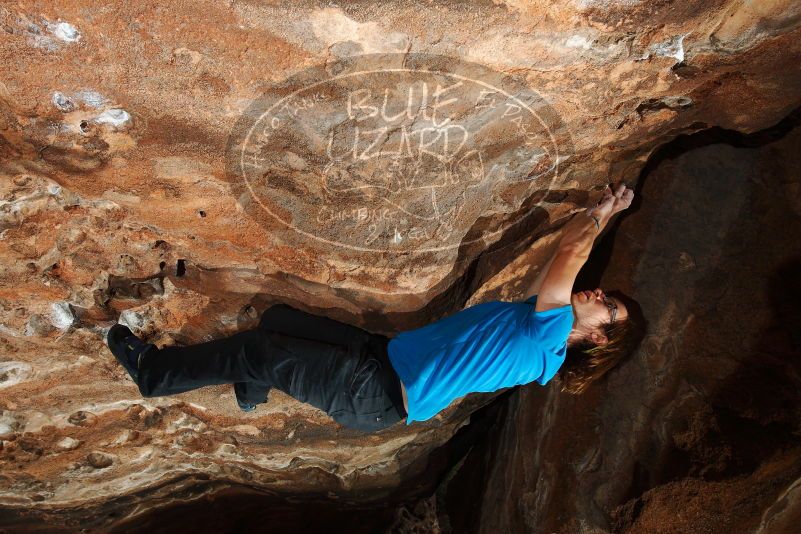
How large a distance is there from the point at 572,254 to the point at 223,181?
1119 mm

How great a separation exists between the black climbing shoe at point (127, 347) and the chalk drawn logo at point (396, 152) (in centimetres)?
71

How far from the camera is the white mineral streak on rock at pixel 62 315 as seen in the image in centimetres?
200

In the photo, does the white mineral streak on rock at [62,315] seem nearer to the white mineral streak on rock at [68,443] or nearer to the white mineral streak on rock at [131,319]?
the white mineral streak on rock at [131,319]

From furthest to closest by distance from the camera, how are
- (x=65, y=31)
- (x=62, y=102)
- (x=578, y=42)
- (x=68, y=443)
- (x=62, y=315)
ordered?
1. (x=68, y=443)
2. (x=62, y=315)
3. (x=578, y=42)
4. (x=62, y=102)
5. (x=65, y=31)

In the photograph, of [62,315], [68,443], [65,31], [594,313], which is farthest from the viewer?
[68,443]

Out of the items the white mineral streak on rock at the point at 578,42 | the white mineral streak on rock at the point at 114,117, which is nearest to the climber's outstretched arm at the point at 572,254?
the white mineral streak on rock at the point at 578,42

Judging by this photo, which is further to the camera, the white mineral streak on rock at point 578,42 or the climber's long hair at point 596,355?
the climber's long hair at point 596,355

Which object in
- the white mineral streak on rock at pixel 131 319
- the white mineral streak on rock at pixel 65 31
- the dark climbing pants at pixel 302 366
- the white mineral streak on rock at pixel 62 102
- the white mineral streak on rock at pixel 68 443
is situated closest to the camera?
the white mineral streak on rock at pixel 65 31

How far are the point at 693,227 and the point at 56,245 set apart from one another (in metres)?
2.21

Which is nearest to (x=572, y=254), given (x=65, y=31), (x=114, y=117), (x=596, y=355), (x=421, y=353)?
(x=596, y=355)

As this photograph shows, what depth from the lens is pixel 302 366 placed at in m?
1.89

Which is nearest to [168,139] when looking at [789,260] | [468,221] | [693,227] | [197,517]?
[468,221]

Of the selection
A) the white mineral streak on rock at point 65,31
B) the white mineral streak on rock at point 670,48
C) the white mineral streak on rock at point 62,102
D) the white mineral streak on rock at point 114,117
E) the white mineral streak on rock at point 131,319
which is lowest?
the white mineral streak on rock at point 131,319

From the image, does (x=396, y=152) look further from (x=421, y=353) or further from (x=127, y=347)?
(x=127, y=347)
